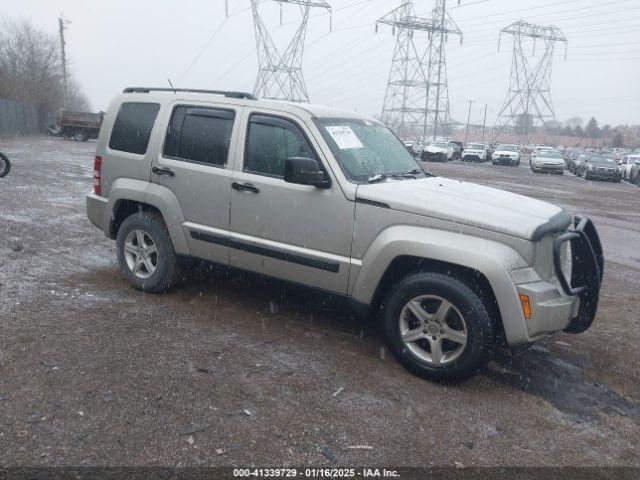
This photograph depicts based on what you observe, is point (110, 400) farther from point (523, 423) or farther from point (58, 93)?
point (58, 93)

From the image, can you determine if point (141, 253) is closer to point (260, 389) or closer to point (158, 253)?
point (158, 253)

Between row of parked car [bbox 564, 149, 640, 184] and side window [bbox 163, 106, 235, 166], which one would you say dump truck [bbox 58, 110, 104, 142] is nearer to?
row of parked car [bbox 564, 149, 640, 184]

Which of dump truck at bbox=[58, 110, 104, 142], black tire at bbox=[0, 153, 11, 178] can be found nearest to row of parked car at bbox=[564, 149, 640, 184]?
black tire at bbox=[0, 153, 11, 178]

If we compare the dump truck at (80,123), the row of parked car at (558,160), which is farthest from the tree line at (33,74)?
the row of parked car at (558,160)

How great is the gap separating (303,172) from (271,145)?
2.24 ft

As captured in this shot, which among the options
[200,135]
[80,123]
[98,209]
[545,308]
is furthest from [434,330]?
[80,123]

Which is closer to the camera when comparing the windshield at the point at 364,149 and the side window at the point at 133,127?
the windshield at the point at 364,149

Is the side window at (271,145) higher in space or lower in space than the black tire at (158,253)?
higher

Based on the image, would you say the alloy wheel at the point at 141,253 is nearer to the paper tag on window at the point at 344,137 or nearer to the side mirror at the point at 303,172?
the side mirror at the point at 303,172

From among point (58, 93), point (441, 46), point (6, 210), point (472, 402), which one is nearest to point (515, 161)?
point (441, 46)

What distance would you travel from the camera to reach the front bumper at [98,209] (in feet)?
18.5

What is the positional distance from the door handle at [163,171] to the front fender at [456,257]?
2.08 meters

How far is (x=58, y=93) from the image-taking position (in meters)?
55.0

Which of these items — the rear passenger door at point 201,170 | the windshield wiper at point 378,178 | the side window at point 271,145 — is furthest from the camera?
the rear passenger door at point 201,170
